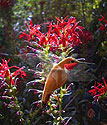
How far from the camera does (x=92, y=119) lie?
4.97 feet

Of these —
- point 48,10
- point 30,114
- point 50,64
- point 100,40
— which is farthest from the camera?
point 48,10

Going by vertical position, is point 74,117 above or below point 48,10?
below

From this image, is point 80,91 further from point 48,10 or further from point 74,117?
point 48,10

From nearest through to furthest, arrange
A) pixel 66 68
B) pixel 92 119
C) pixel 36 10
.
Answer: pixel 66 68, pixel 92 119, pixel 36 10

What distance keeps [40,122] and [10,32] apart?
126 cm

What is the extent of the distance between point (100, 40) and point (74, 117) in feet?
3.57

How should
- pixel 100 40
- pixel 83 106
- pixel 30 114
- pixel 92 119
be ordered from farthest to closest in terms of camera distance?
1. pixel 100 40
2. pixel 83 106
3. pixel 92 119
4. pixel 30 114

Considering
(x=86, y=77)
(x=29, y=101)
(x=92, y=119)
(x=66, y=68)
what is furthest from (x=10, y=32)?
(x=66, y=68)

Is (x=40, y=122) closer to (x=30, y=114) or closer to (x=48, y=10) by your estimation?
(x=30, y=114)

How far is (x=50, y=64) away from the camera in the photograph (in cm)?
100

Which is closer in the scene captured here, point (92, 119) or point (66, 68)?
point (66, 68)

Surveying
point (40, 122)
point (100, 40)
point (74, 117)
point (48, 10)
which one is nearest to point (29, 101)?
point (40, 122)

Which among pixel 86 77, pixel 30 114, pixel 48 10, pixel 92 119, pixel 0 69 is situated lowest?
pixel 92 119

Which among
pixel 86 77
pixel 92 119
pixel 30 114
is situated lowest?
pixel 92 119
